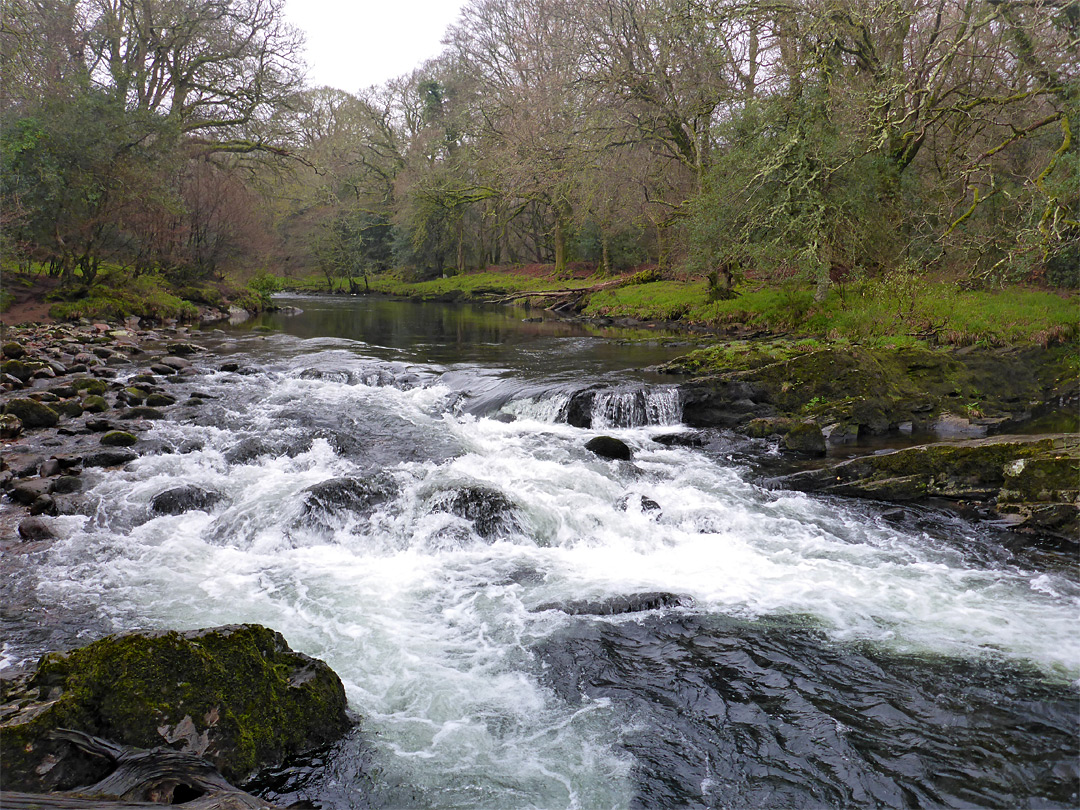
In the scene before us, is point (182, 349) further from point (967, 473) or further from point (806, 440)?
point (967, 473)

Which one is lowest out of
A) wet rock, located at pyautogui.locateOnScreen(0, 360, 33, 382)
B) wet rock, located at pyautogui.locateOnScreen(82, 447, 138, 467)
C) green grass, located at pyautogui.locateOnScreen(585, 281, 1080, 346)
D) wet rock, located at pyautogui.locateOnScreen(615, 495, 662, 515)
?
wet rock, located at pyautogui.locateOnScreen(615, 495, 662, 515)

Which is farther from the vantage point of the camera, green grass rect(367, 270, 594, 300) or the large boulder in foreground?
green grass rect(367, 270, 594, 300)

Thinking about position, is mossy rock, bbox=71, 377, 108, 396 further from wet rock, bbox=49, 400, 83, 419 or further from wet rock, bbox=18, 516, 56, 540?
wet rock, bbox=18, 516, 56, 540

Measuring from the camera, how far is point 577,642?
552 cm

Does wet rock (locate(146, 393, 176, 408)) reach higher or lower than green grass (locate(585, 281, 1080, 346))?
lower

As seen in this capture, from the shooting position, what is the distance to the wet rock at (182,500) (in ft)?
26.4

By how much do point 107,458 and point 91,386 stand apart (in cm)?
415

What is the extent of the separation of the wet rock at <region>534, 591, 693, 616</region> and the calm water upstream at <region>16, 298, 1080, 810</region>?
41mm

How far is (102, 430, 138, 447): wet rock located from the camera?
9.88m

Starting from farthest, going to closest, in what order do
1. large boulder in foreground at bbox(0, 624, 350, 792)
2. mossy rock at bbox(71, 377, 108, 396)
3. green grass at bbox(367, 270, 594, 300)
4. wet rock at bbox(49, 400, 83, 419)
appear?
green grass at bbox(367, 270, 594, 300) → mossy rock at bbox(71, 377, 108, 396) → wet rock at bbox(49, 400, 83, 419) → large boulder in foreground at bbox(0, 624, 350, 792)

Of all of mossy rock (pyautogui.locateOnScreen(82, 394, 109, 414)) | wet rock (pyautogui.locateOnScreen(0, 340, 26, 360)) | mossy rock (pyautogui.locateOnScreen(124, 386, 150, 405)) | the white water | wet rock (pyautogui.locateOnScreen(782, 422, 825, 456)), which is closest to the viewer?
the white water

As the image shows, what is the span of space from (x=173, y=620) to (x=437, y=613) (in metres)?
2.21

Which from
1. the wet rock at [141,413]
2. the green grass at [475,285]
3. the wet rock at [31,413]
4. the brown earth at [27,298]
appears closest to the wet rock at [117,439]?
the wet rock at [141,413]

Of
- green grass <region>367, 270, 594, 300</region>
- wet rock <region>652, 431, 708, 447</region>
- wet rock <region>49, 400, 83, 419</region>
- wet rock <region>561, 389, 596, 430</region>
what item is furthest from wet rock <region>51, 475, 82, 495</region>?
green grass <region>367, 270, 594, 300</region>
